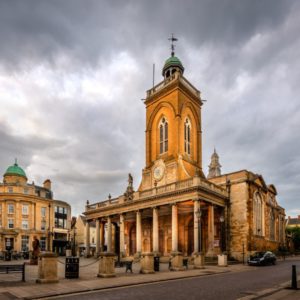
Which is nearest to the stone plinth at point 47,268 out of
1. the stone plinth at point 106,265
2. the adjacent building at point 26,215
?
the stone plinth at point 106,265

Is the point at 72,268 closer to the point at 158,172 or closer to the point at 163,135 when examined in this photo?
the point at 158,172

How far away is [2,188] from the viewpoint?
6397cm

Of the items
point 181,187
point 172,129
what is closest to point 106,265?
point 181,187

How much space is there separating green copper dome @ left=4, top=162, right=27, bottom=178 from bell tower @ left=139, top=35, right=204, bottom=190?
35.9 metres

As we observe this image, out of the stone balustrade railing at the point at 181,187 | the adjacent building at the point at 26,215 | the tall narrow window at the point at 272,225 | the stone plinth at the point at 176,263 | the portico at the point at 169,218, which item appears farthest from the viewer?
the adjacent building at the point at 26,215

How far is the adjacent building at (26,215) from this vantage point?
202ft

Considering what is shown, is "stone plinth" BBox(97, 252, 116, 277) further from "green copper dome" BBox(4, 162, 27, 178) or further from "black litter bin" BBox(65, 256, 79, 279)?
"green copper dome" BBox(4, 162, 27, 178)

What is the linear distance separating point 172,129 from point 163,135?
7.32ft

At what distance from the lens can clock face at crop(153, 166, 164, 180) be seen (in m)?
40.8

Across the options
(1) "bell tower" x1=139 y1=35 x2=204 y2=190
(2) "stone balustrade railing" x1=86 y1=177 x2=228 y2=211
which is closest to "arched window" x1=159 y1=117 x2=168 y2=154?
(1) "bell tower" x1=139 y1=35 x2=204 y2=190

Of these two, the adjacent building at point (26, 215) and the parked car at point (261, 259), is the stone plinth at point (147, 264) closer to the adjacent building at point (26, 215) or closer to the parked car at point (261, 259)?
the parked car at point (261, 259)

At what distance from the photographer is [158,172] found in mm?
41438

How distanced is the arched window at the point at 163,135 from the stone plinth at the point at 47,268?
28865 mm

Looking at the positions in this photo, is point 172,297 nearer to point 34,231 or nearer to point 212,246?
point 212,246
